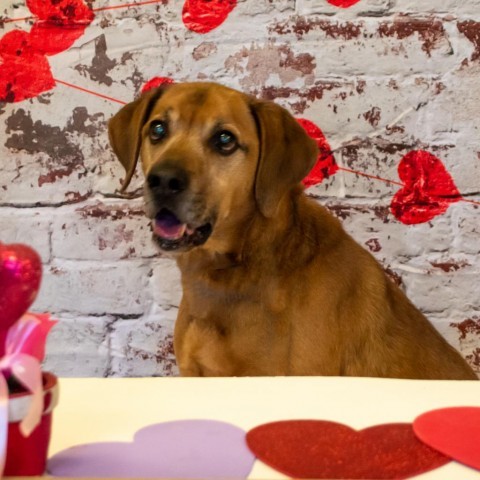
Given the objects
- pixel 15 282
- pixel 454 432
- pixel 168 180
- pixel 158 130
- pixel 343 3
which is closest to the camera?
pixel 15 282

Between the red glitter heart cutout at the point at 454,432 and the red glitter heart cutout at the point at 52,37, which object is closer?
the red glitter heart cutout at the point at 454,432

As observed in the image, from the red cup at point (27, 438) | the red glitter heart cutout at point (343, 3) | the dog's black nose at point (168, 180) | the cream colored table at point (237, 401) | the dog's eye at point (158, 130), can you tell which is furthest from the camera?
the red glitter heart cutout at point (343, 3)

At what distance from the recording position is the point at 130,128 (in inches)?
50.1

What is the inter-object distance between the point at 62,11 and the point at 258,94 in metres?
0.48

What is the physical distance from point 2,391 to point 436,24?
126 cm

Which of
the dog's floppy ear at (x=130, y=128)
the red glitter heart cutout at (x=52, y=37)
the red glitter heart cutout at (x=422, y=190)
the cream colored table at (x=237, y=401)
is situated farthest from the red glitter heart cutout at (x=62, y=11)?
the cream colored table at (x=237, y=401)

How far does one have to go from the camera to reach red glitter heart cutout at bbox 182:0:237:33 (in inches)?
57.0

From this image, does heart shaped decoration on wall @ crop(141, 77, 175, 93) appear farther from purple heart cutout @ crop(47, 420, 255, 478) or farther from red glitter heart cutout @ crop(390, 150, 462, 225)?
purple heart cutout @ crop(47, 420, 255, 478)

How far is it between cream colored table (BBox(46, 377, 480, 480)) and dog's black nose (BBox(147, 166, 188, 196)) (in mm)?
438

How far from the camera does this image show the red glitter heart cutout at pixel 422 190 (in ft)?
4.78

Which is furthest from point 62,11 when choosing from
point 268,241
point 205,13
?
point 268,241

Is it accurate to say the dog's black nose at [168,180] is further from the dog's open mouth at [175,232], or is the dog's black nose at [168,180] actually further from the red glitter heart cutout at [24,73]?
the red glitter heart cutout at [24,73]

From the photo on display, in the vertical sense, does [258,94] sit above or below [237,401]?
above

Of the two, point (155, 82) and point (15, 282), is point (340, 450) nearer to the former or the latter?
point (15, 282)
